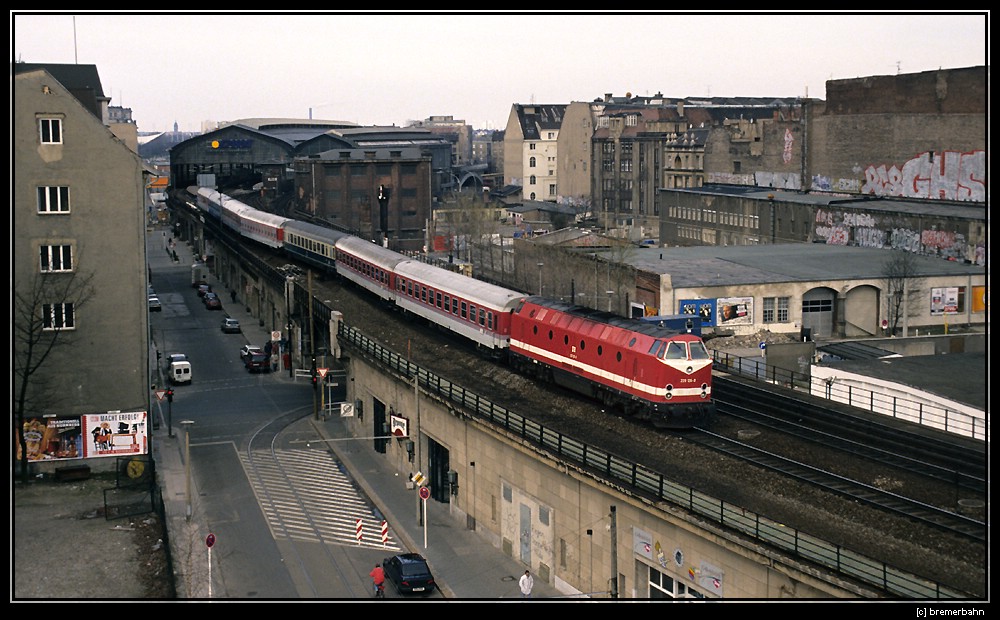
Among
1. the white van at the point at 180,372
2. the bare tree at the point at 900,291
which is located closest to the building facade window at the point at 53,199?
the white van at the point at 180,372

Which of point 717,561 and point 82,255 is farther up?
point 82,255

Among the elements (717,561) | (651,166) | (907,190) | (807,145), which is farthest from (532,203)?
(717,561)

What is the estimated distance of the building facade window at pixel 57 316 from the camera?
48844 mm

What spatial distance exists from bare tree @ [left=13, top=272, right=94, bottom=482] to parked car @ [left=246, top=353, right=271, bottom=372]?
2411cm

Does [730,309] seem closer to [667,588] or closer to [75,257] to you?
[75,257]

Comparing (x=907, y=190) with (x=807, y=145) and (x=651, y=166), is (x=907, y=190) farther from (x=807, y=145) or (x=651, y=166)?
(x=651, y=166)

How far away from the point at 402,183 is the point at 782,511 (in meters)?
104

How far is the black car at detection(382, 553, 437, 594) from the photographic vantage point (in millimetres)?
36906

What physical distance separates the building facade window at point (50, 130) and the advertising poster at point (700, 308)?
34643 mm

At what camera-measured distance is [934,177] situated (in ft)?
291

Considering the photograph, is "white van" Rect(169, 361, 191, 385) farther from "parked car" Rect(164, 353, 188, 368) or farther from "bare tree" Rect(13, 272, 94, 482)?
"bare tree" Rect(13, 272, 94, 482)

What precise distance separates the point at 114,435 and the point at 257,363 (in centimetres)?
2410

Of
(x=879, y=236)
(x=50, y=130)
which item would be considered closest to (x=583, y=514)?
(x=50, y=130)

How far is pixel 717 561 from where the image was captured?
2903 cm
